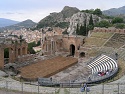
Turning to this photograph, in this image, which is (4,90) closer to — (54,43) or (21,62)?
(21,62)

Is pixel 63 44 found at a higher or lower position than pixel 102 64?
higher

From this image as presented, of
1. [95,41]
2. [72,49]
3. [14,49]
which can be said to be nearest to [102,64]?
[14,49]

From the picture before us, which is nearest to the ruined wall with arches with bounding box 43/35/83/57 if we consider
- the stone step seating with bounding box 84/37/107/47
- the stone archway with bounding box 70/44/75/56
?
the stone archway with bounding box 70/44/75/56

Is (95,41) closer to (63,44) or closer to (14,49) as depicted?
(63,44)

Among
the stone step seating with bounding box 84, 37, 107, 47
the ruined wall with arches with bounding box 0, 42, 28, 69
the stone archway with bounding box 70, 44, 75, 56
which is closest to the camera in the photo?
the ruined wall with arches with bounding box 0, 42, 28, 69

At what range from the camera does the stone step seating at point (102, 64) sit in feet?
114

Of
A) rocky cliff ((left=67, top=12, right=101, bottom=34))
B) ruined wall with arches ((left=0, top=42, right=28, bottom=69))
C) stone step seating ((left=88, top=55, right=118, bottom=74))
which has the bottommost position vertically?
stone step seating ((left=88, top=55, right=118, bottom=74))

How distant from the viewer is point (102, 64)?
37.1 metres

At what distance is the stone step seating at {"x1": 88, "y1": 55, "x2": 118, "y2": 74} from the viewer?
34.6 metres

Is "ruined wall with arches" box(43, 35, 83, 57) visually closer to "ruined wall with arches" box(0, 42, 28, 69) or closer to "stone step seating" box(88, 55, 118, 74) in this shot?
"ruined wall with arches" box(0, 42, 28, 69)

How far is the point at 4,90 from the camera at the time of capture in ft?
70.4

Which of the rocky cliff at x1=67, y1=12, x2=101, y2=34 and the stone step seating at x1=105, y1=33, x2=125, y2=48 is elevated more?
the rocky cliff at x1=67, y1=12, x2=101, y2=34

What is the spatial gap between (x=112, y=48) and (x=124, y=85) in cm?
2496

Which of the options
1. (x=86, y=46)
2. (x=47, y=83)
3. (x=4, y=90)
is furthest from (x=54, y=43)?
(x=4, y=90)
